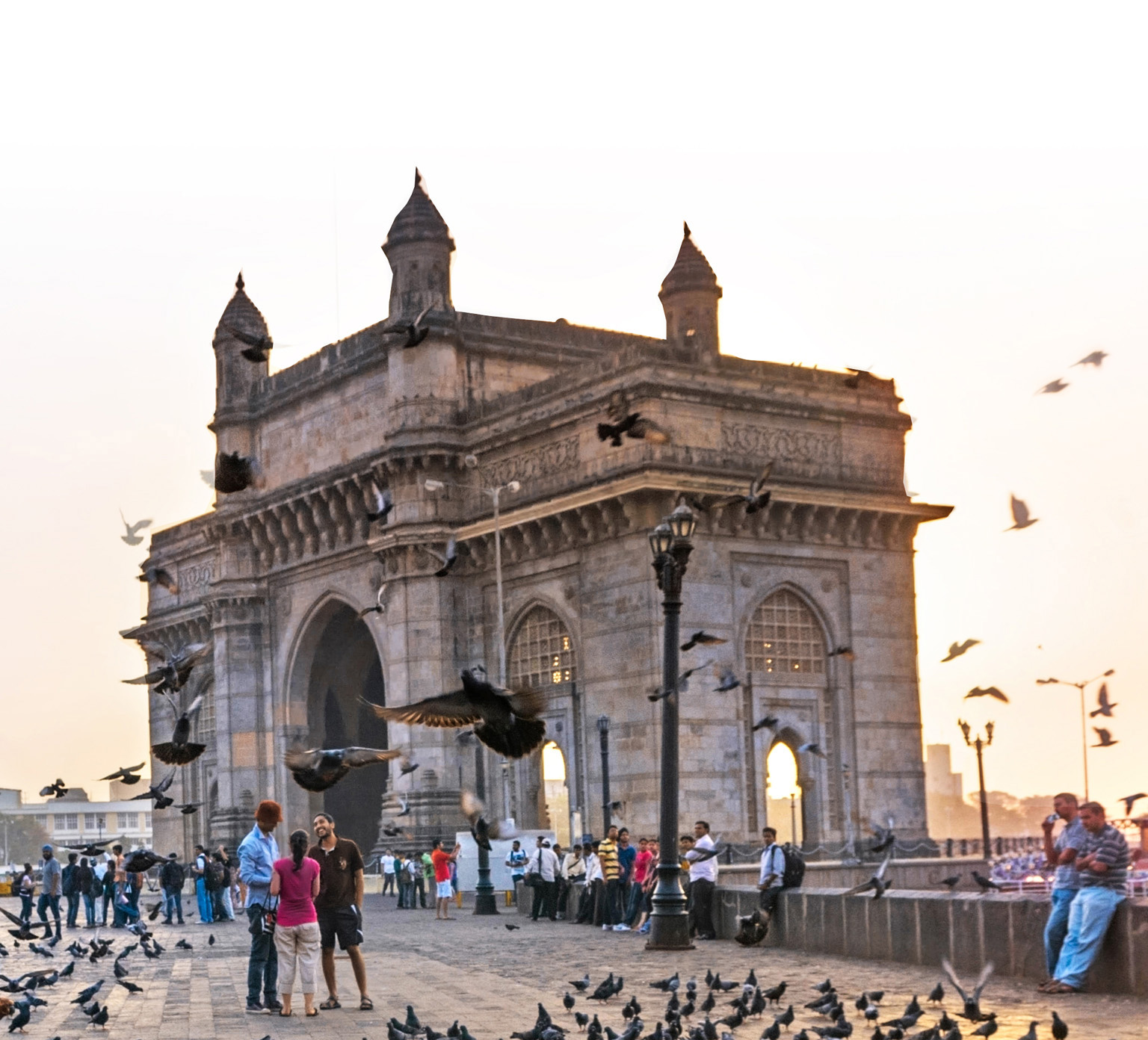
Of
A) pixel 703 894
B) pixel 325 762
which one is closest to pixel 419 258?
pixel 703 894

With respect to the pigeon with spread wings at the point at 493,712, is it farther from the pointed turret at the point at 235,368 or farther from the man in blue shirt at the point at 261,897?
the pointed turret at the point at 235,368

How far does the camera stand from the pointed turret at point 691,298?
46.1m

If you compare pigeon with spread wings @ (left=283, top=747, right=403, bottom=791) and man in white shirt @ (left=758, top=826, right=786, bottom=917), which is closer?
pigeon with spread wings @ (left=283, top=747, right=403, bottom=791)

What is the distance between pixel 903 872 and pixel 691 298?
16033 millimetres

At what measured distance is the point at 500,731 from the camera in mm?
12812

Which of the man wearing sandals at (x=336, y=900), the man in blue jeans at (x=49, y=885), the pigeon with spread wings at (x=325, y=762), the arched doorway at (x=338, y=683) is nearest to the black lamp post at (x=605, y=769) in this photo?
the man in blue jeans at (x=49, y=885)

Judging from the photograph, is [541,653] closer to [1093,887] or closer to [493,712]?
[1093,887]

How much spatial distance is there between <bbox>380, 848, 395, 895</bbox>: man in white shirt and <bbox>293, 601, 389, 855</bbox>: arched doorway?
658cm

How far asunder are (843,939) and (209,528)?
36284 mm

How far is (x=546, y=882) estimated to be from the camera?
30.4m

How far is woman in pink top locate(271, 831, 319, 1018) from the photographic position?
15.5 m

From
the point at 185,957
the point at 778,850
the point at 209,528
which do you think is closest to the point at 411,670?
the point at 209,528

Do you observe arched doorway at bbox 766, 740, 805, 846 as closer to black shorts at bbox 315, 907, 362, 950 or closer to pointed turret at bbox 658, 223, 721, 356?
pointed turret at bbox 658, 223, 721, 356

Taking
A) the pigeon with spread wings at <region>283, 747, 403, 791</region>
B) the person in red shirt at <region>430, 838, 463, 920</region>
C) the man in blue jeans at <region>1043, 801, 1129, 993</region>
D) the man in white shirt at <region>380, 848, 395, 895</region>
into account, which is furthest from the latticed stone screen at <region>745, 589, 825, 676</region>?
the man in blue jeans at <region>1043, 801, 1129, 993</region>
